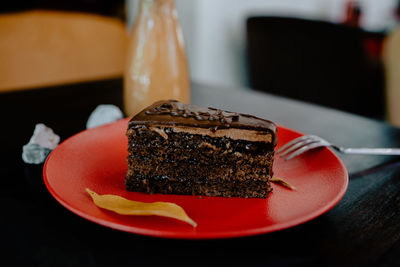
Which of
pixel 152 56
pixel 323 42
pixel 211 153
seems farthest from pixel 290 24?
pixel 211 153

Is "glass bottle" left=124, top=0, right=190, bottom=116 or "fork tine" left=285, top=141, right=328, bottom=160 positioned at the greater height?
"glass bottle" left=124, top=0, right=190, bottom=116

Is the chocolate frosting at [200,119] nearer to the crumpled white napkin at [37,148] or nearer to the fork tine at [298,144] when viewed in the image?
the fork tine at [298,144]

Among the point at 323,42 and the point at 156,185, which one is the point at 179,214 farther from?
the point at 323,42

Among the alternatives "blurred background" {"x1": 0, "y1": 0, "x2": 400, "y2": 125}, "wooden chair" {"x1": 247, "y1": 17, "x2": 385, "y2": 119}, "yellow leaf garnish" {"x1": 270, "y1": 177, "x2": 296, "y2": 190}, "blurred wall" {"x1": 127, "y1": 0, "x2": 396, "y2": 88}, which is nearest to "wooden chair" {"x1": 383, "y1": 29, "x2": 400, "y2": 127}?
"blurred background" {"x1": 0, "y1": 0, "x2": 400, "y2": 125}

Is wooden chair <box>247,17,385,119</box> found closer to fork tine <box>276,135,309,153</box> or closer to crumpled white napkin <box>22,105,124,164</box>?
fork tine <box>276,135,309,153</box>

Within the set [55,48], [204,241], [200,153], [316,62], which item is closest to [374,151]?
[200,153]

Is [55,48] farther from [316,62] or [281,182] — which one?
[316,62]

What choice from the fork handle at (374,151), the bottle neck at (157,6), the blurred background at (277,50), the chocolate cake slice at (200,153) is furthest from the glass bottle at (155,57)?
the blurred background at (277,50)
